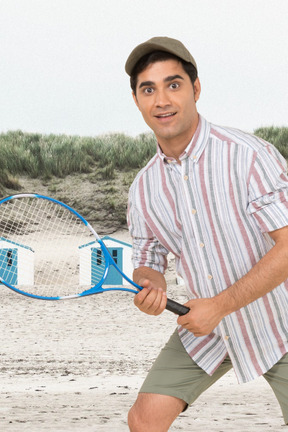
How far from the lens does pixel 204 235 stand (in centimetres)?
260

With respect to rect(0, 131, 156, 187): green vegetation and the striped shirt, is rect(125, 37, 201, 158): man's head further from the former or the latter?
rect(0, 131, 156, 187): green vegetation

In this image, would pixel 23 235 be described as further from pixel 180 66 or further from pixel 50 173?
pixel 180 66

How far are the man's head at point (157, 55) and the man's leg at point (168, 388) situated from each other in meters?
0.96

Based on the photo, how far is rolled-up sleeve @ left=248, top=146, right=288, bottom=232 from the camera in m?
2.41

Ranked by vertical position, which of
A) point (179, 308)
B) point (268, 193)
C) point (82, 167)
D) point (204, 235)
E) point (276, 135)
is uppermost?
point (268, 193)

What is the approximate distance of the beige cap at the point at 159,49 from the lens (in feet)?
8.27

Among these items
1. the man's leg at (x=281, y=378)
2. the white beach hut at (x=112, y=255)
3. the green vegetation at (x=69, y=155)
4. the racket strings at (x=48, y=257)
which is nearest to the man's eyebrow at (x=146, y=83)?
the man's leg at (x=281, y=378)

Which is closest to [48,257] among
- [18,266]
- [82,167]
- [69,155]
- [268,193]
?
[18,266]

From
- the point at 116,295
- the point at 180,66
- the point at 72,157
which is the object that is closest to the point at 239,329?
the point at 180,66

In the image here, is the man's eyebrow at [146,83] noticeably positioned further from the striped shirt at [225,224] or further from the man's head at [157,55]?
the striped shirt at [225,224]

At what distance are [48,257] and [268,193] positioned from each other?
1244cm

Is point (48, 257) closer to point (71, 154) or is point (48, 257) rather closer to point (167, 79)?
point (71, 154)

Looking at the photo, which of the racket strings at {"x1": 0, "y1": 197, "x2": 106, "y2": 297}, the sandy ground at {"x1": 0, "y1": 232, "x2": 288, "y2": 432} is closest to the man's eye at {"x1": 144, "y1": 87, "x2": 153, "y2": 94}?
the sandy ground at {"x1": 0, "y1": 232, "x2": 288, "y2": 432}

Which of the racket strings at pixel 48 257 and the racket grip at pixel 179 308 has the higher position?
the racket grip at pixel 179 308
